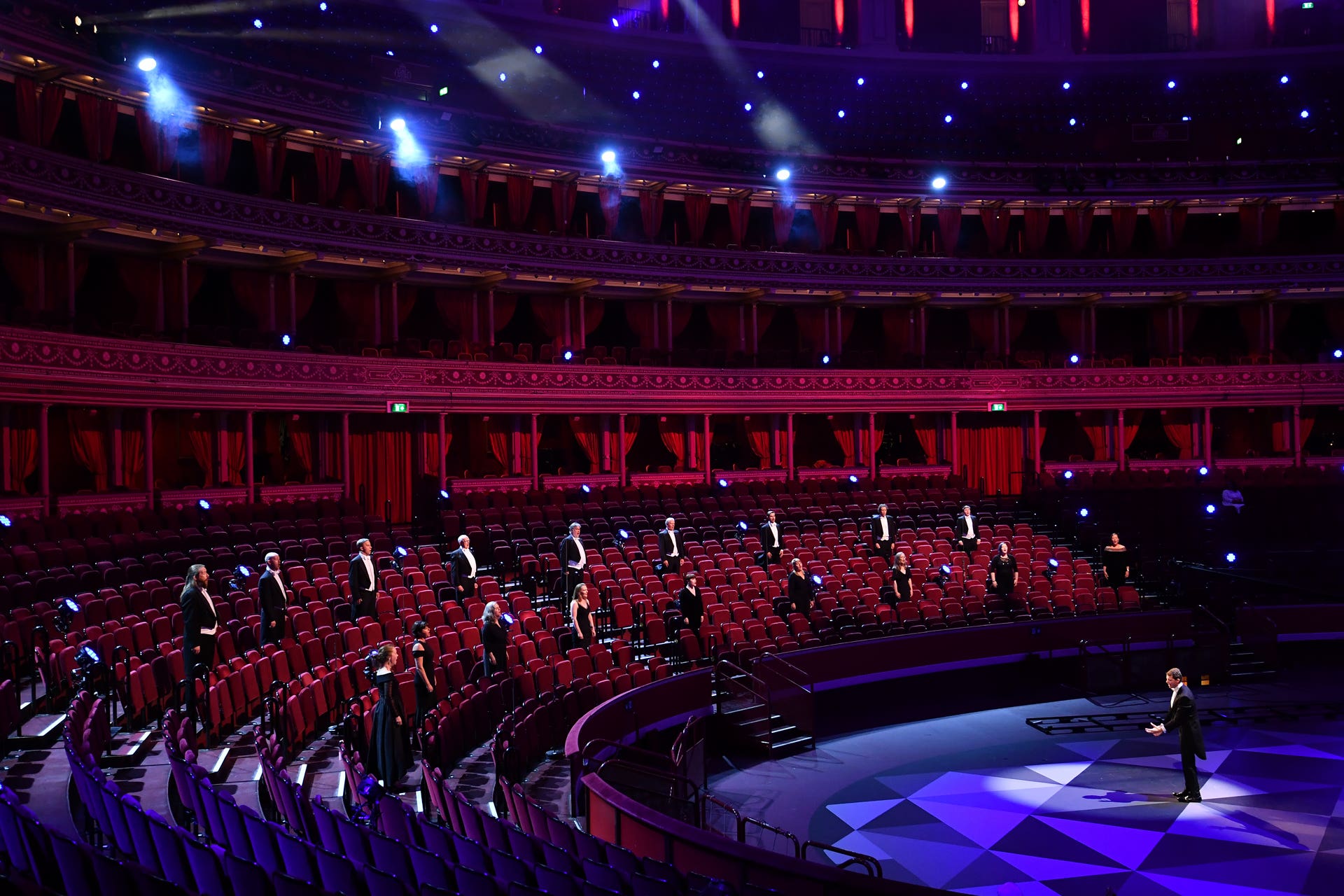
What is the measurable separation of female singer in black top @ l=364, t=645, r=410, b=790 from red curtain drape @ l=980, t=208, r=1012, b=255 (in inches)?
774

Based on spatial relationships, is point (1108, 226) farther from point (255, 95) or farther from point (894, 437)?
point (255, 95)

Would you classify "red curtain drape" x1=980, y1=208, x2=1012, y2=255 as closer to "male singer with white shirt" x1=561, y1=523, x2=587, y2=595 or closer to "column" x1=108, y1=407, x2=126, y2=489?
"male singer with white shirt" x1=561, y1=523, x2=587, y2=595

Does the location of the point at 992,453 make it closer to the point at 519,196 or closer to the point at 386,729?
the point at 519,196

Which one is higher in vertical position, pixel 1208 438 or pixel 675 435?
pixel 675 435

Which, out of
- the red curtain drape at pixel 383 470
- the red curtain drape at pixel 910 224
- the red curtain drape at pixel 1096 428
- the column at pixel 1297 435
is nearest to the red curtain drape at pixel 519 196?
the red curtain drape at pixel 383 470

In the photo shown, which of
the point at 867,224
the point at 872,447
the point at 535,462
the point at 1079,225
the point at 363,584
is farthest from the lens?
the point at 1079,225

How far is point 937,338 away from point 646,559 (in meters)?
13.2

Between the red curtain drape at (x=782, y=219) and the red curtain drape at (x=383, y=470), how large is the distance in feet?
28.4

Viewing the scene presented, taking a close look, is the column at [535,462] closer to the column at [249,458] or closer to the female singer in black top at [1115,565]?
the column at [249,458]

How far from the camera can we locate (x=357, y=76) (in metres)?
18.9

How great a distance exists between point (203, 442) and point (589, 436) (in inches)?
277

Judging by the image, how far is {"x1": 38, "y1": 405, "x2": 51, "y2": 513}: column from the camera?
14.5 meters

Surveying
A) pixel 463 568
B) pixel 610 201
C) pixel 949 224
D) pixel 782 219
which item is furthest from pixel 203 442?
pixel 949 224

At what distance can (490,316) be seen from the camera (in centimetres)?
2103
